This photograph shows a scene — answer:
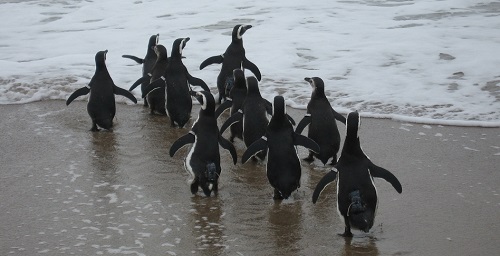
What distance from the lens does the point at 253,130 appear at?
20.6 ft

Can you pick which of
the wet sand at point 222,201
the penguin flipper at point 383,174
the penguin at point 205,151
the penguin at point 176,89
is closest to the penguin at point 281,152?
the wet sand at point 222,201

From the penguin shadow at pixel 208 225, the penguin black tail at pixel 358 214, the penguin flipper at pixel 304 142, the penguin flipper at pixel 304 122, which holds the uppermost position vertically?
the penguin flipper at pixel 304 142

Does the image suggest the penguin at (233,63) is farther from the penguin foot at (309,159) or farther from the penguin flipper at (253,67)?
the penguin foot at (309,159)

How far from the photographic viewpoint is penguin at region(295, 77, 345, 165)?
6133 mm

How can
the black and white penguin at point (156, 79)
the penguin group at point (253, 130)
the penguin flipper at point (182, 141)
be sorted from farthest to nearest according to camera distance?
the black and white penguin at point (156, 79)
the penguin flipper at point (182, 141)
the penguin group at point (253, 130)

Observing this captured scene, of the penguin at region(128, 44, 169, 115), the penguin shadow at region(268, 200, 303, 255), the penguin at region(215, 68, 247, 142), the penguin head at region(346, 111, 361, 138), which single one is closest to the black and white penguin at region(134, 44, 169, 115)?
the penguin at region(128, 44, 169, 115)

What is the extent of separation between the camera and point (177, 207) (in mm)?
5270

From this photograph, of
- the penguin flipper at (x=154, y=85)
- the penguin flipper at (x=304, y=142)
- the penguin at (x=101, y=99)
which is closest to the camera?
the penguin flipper at (x=304, y=142)

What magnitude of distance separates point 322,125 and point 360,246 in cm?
175

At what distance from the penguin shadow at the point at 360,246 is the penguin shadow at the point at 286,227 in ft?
0.96

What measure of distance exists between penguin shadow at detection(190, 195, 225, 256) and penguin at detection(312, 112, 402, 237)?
0.69m

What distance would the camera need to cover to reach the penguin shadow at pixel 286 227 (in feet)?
14.9

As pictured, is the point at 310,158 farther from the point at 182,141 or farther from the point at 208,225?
the point at 208,225

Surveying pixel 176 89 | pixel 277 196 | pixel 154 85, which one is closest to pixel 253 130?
pixel 277 196
